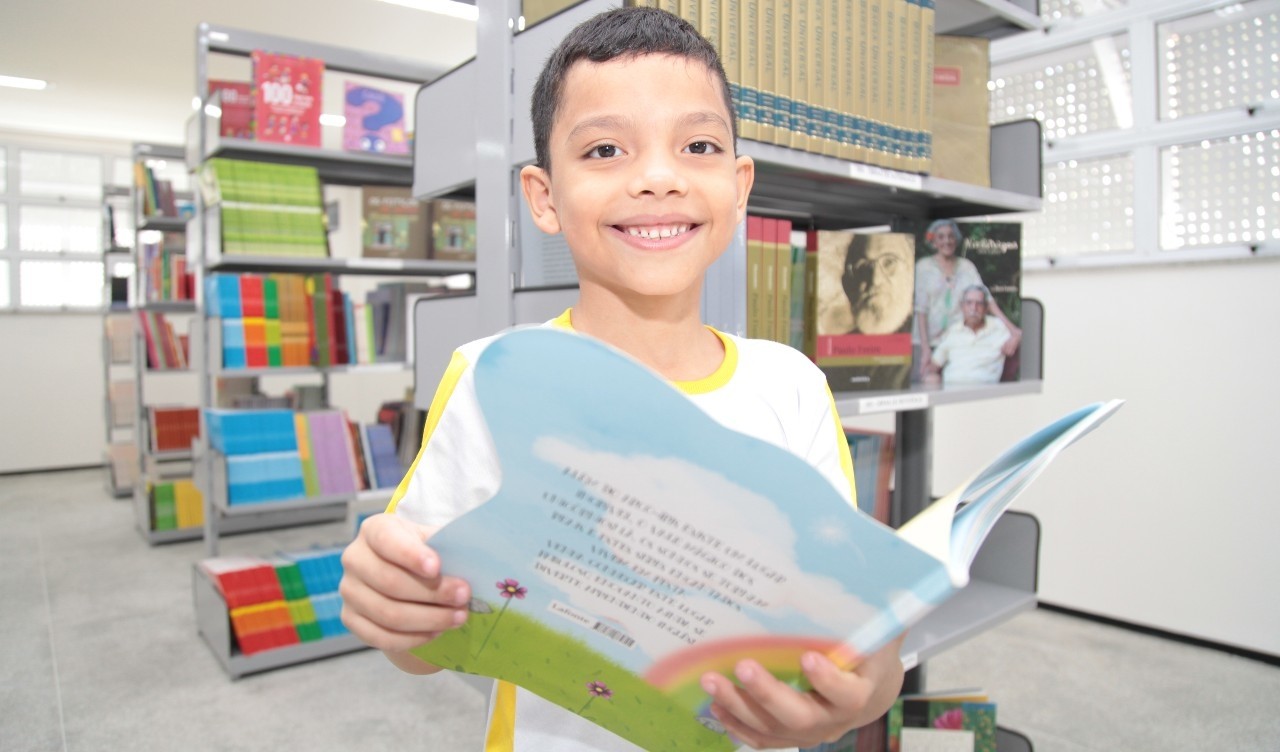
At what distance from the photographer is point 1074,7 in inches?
122

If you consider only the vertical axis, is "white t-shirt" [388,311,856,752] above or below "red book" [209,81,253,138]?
below

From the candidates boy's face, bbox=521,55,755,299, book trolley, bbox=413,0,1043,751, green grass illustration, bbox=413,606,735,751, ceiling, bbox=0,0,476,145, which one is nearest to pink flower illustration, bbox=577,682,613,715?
green grass illustration, bbox=413,606,735,751

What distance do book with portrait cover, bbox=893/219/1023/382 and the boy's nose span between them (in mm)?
1200

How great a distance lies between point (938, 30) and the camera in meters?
2.07

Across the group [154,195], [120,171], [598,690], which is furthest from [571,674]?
[120,171]

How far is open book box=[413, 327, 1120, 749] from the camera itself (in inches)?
17.3

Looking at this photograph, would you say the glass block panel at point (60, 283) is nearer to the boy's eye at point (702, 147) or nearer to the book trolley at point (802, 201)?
the book trolley at point (802, 201)

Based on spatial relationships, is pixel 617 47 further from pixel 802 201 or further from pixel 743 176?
pixel 802 201

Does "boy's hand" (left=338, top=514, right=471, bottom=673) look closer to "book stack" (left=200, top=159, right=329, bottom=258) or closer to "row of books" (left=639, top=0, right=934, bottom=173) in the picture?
"row of books" (left=639, top=0, right=934, bottom=173)

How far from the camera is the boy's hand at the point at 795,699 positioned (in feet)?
1.74

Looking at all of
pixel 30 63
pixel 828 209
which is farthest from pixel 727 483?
pixel 30 63

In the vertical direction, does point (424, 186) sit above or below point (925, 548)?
above

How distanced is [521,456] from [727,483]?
0.12 m

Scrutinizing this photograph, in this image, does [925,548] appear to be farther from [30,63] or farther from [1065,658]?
[30,63]
